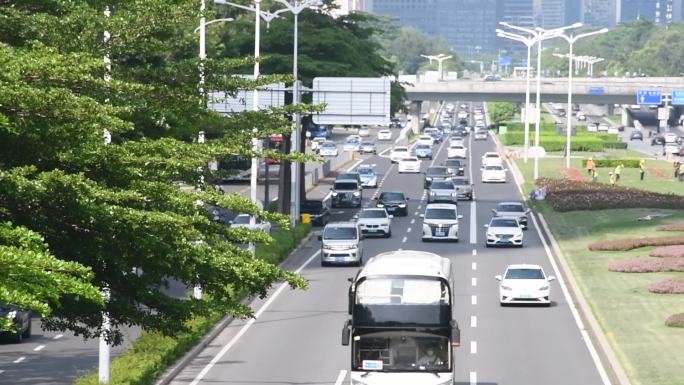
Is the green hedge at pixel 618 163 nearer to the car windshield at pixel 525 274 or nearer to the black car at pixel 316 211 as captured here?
the black car at pixel 316 211

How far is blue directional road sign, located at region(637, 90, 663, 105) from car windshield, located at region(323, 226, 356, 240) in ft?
334

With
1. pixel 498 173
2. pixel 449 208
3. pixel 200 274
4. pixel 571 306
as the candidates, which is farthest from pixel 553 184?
pixel 200 274

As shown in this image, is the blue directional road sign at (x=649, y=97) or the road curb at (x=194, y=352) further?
the blue directional road sign at (x=649, y=97)

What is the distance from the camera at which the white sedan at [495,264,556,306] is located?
49.9 meters

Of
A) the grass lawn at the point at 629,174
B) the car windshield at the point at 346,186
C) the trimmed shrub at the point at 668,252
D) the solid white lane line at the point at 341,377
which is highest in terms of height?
the car windshield at the point at 346,186

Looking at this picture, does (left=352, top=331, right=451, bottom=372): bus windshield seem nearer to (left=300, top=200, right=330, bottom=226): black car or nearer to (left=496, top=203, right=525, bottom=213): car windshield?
(left=496, top=203, right=525, bottom=213): car windshield

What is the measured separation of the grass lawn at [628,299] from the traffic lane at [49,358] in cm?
1188

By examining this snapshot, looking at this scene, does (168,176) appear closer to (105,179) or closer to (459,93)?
(105,179)

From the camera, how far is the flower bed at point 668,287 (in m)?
51.9

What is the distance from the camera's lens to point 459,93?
171m

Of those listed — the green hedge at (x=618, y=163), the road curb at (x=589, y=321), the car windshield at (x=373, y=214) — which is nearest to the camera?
the road curb at (x=589, y=321)

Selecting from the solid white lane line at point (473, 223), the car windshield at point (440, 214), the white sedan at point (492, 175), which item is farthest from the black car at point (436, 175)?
the car windshield at point (440, 214)

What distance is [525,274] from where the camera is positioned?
1970 inches

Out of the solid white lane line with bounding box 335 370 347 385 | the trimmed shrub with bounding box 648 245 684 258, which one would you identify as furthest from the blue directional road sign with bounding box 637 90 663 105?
the solid white lane line with bounding box 335 370 347 385
